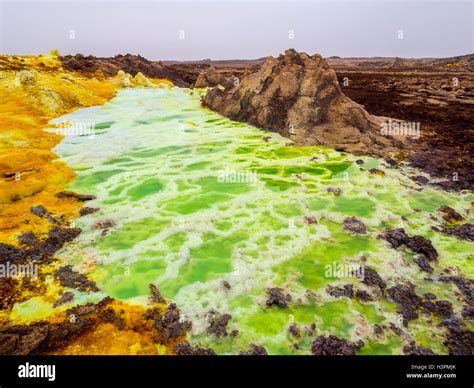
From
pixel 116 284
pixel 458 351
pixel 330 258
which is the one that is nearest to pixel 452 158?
pixel 330 258

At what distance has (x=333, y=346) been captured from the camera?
5.59 meters

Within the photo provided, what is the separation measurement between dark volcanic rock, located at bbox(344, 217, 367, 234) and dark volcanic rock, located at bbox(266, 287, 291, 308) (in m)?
3.36

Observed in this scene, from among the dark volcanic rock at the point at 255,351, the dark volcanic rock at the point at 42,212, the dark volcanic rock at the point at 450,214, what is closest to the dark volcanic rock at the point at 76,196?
the dark volcanic rock at the point at 42,212

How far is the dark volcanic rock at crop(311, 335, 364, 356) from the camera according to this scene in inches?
216

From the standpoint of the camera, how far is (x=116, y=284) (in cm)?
720

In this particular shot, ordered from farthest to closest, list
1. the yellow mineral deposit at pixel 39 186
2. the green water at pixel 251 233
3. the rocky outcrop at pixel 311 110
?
1. the rocky outcrop at pixel 311 110
2. the green water at pixel 251 233
3. the yellow mineral deposit at pixel 39 186

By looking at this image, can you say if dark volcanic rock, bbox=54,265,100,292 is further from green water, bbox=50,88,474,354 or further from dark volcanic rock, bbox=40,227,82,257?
dark volcanic rock, bbox=40,227,82,257

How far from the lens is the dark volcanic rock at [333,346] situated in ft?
18.0

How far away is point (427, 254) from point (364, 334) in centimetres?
323

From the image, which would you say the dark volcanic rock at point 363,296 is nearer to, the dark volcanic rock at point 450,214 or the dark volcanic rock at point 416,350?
the dark volcanic rock at point 416,350

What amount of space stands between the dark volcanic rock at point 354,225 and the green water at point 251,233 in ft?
0.72

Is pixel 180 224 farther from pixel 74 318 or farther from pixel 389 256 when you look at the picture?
pixel 389 256

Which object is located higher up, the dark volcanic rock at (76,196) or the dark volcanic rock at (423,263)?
the dark volcanic rock at (76,196)

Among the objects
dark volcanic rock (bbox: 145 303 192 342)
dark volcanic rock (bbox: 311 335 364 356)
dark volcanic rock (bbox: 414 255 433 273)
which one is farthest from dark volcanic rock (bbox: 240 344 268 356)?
dark volcanic rock (bbox: 414 255 433 273)
